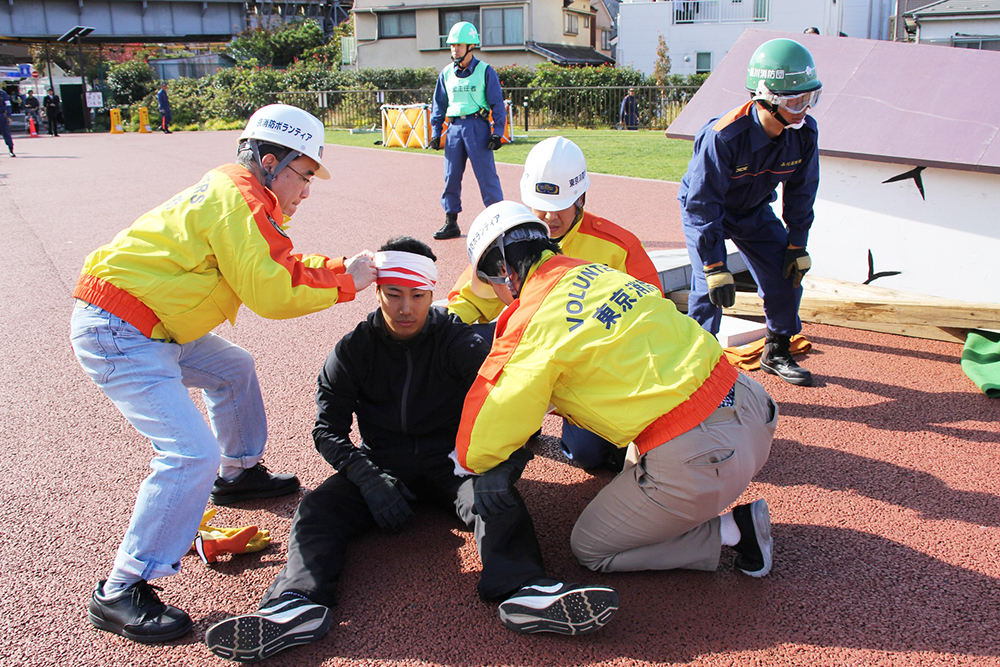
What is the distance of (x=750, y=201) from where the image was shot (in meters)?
4.90

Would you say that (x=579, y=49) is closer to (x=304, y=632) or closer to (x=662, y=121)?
(x=662, y=121)

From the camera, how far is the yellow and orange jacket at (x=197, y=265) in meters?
2.88

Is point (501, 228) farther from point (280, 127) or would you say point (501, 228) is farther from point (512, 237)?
point (280, 127)

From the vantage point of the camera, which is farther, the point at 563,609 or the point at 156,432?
the point at 156,432

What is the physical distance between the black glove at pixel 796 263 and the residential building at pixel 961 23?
26800mm

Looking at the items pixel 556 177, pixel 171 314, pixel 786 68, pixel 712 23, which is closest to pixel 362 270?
pixel 171 314

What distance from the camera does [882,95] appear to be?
630 centimetres

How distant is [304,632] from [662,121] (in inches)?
1074

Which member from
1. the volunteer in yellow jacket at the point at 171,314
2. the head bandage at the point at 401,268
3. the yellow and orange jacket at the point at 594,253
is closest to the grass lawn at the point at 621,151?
the yellow and orange jacket at the point at 594,253

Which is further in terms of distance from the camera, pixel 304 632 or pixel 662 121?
pixel 662 121

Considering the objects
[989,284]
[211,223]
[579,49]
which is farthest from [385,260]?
[579,49]

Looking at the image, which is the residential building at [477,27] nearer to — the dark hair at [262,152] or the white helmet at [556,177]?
the white helmet at [556,177]

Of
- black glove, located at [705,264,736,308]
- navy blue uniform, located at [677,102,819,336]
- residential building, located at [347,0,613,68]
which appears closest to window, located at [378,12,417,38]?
residential building, located at [347,0,613,68]

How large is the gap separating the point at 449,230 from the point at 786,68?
5322 mm
